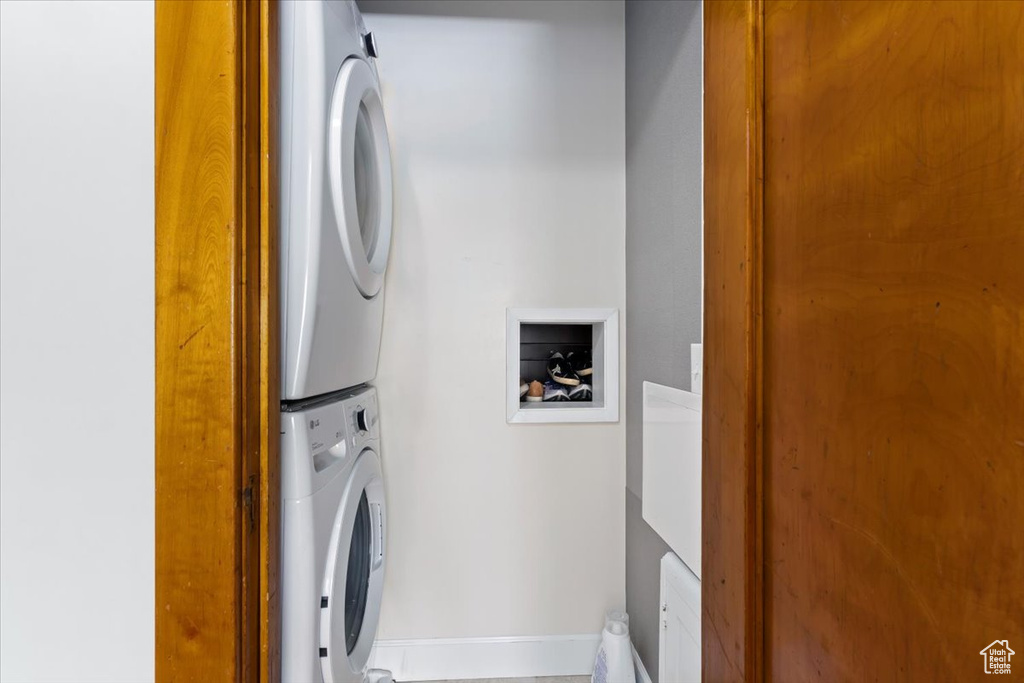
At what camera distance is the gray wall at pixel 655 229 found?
1.11m

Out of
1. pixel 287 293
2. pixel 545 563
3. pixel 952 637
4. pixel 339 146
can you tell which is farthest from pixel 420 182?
pixel 952 637

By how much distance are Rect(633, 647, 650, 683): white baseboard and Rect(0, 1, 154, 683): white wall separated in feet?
4.35

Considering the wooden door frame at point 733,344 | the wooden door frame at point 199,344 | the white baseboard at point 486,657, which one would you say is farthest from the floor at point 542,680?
the wooden door frame at point 199,344

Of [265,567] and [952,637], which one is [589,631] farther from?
[952,637]

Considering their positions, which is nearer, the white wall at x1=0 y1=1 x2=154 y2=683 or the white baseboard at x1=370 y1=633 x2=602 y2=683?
the white wall at x1=0 y1=1 x2=154 y2=683

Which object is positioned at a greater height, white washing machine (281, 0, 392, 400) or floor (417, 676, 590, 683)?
white washing machine (281, 0, 392, 400)

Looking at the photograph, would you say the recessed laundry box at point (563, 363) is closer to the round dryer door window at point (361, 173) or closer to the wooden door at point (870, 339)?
the round dryer door window at point (361, 173)

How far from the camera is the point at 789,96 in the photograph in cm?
60

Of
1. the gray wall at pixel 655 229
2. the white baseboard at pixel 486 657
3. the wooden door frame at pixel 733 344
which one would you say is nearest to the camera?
the wooden door frame at pixel 733 344

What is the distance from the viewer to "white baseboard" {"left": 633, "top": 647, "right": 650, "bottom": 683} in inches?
57.0

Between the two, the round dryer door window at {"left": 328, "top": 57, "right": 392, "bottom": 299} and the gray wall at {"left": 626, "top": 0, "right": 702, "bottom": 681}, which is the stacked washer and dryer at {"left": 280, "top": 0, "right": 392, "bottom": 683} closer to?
the round dryer door window at {"left": 328, "top": 57, "right": 392, "bottom": 299}

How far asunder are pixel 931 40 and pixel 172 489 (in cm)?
101

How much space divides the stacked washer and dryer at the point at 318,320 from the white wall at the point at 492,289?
50cm

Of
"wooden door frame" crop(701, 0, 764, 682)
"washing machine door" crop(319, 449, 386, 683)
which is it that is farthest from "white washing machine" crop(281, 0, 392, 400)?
"wooden door frame" crop(701, 0, 764, 682)
